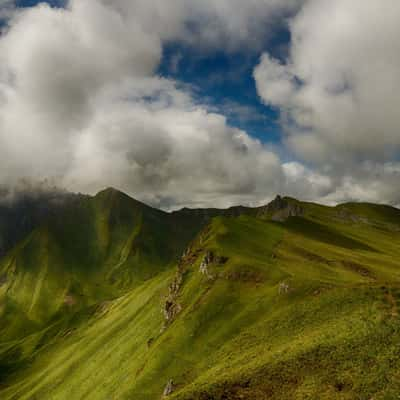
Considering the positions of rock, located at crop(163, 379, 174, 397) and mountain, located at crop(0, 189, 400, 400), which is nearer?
mountain, located at crop(0, 189, 400, 400)

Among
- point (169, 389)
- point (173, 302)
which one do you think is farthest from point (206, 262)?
point (169, 389)

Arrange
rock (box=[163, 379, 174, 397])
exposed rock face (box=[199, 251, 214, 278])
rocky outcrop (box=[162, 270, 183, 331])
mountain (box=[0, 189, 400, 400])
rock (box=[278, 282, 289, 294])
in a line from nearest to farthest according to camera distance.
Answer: mountain (box=[0, 189, 400, 400])
rock (box=[163, 379, 174, 397])
rock (box=[278, 282, 289, 294])
rocky outcrop (box=[162, 270, 183, 331])
exposed rock face (box=[199, 251, 214, 278])

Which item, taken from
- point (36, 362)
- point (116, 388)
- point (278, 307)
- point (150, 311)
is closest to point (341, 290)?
point (278, 307)

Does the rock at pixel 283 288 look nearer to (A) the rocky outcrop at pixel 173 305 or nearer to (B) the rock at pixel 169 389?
(B) the rock at pixel 169 389

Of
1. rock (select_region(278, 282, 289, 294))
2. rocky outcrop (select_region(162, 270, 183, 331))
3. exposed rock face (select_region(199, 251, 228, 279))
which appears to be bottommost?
rocky outcrop (select_region(162, 270, 183, 331))

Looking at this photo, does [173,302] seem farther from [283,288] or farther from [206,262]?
[283,288]

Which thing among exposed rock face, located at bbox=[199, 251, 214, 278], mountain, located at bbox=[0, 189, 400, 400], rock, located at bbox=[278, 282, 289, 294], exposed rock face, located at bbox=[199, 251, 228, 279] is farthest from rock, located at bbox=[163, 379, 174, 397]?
exposed rock face, located at bbox=[199, 251, 214, 278]

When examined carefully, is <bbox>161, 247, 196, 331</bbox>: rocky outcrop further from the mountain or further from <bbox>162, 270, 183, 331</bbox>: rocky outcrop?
the mountain

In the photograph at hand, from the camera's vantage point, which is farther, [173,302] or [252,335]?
[173,302]

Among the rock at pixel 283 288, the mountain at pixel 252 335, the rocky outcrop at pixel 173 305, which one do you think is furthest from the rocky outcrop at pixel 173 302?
the rock at pixel 283 288

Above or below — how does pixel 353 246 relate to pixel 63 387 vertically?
above

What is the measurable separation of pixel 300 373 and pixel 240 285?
141ft

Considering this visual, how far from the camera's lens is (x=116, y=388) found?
75188mm

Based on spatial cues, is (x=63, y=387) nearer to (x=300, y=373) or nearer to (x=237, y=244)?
(x=237, y=244)
